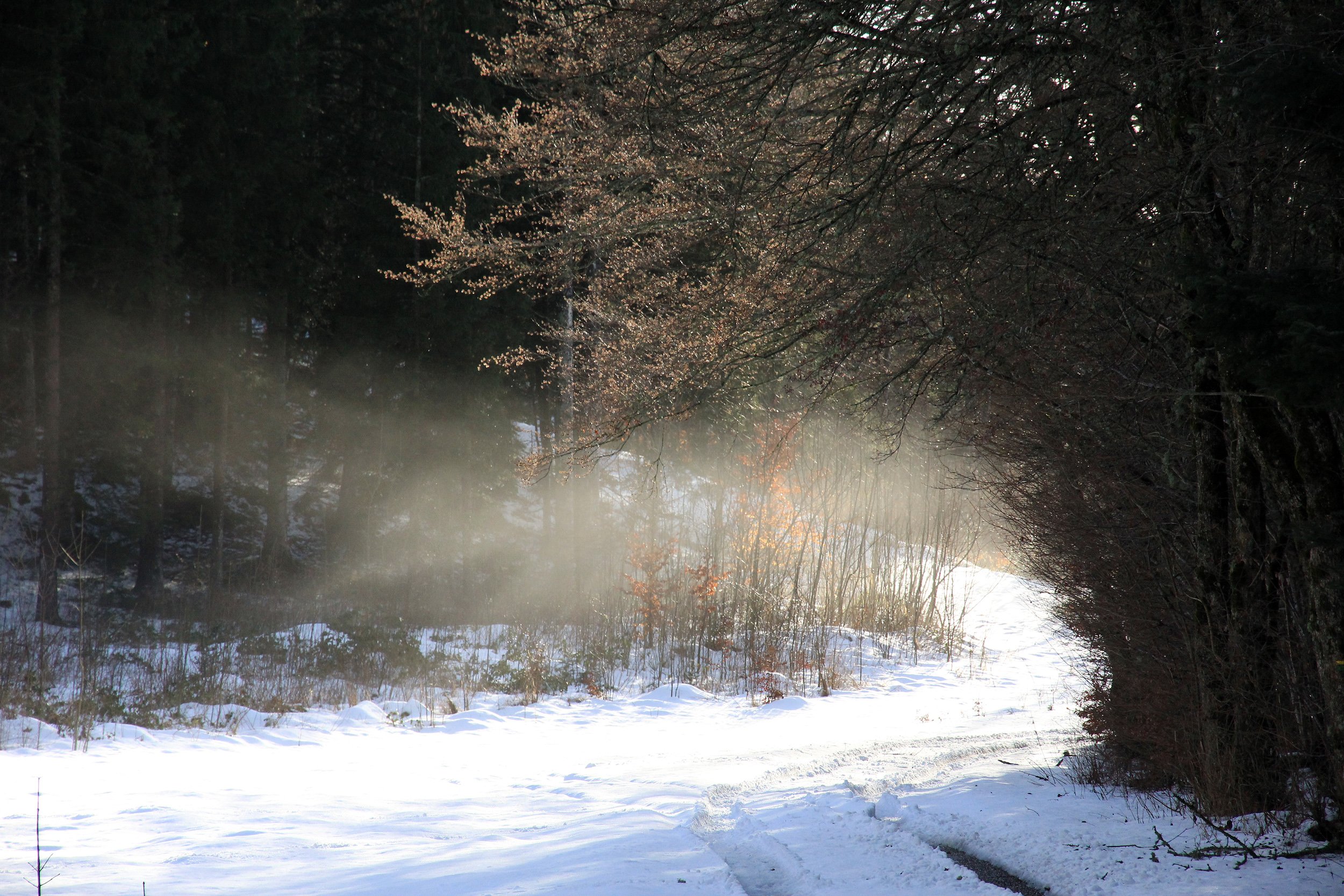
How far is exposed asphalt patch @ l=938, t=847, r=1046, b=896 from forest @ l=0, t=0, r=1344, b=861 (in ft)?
3.89

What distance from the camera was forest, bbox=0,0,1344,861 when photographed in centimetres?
463

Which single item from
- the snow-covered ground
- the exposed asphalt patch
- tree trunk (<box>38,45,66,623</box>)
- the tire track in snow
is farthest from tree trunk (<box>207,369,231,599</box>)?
the exposed asphalt patch

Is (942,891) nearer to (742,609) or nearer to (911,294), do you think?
(911,294)

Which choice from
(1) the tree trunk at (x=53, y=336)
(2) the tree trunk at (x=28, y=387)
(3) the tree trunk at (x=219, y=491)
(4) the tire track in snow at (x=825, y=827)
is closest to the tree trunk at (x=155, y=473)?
(3) the tree trunk at (x=219, y=491)

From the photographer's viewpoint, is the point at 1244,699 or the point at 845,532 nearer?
the point at 1244,699

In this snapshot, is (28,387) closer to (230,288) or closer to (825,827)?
(230,288)

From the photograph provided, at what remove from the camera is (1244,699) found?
4660 millimetres

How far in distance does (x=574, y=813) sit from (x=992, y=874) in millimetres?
2581

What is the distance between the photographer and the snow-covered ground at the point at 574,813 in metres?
4.26

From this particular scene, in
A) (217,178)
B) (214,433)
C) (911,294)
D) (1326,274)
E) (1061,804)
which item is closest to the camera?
(1326,274)

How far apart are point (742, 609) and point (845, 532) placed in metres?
3.74

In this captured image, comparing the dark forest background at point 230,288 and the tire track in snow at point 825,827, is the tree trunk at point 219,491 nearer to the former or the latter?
the dark forest background at point 230,288

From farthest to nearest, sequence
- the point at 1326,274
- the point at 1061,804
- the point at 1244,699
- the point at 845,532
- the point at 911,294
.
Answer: the point at 845,532 < the point at 911,294 < the point at 1061,804 < the point at 1244,699 < the point at 1326,274

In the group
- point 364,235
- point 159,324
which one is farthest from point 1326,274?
point 159,324
